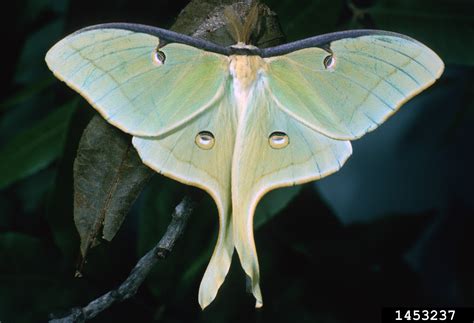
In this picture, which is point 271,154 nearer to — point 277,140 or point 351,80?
point 277,140

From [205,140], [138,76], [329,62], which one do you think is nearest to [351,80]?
[329,62]

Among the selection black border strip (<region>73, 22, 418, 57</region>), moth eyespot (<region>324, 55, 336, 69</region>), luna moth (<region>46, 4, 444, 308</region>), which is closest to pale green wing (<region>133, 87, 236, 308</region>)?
luna moth (<region>46, 4, 444, 308</region>)

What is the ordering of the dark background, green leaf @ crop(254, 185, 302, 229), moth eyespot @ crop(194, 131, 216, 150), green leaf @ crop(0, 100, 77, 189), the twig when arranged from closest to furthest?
the twig
moth eyespot @ crop(194, 131, 216, 150)
green leaf @ crop(254, 185, 302, 229)
the dark background
green leaf @ crop(0, 100, 77, 189)

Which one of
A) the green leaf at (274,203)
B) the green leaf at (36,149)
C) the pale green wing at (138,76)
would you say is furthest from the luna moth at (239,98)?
the green leaf at (36,149)

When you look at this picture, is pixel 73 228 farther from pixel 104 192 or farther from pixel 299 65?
pixel 299 65

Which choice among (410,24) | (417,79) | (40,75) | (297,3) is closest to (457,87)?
(410,24)

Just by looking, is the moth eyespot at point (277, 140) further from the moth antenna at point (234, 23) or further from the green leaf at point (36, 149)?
the green leaf at point (36, 149)

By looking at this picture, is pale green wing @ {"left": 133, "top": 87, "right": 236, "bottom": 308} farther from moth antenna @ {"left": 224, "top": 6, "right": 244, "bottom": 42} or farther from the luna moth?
moth antenna @ {"left": 224, "top": 6, "right": 244, "bottom": 42}

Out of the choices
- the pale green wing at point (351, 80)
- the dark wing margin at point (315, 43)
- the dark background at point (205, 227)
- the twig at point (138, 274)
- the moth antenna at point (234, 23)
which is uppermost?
the moth antenna at point (234, 23)
